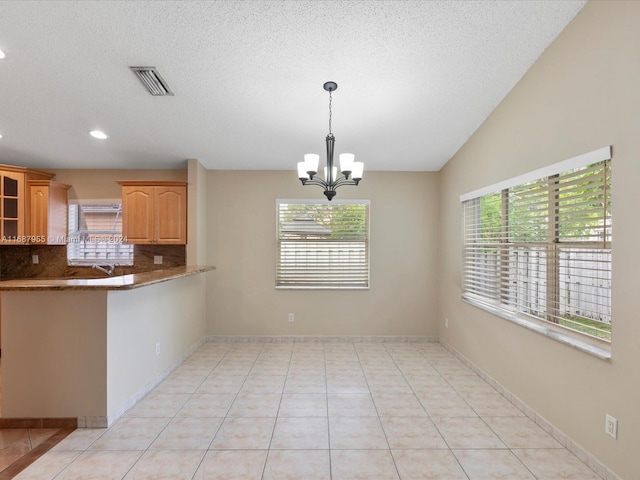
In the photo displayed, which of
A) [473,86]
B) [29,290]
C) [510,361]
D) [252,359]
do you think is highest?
[473,86]

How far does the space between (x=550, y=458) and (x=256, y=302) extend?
3607 millimetres

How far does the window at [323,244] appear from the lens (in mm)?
4957

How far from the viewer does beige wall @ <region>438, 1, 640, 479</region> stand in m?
1.95

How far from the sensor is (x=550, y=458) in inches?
89.5

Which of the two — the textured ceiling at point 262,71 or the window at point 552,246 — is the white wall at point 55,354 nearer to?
the textured ceiling at point 262,71

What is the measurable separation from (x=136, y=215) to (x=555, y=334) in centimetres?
463

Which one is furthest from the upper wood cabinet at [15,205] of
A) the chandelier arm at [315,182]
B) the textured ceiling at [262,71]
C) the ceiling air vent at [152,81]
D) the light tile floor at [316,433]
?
the chandelier arm at [315,182]

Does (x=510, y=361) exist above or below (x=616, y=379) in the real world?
below

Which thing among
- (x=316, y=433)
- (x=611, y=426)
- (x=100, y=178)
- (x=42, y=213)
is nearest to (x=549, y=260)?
(x=611, y=426)

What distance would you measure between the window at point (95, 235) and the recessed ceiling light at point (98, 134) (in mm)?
1158

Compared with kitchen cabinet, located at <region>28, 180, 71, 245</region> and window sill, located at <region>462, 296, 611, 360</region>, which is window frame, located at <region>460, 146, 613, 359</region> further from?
kitchen cabinet, located at <region>28, 180, 71, 245</region>

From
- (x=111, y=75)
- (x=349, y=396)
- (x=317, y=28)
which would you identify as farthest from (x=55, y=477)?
(x=317, y=28)

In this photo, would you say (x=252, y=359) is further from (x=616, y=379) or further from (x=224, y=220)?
(x=616, y=379)

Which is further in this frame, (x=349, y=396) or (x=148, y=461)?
(x=349, y=396)
